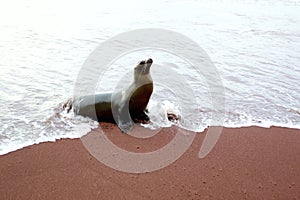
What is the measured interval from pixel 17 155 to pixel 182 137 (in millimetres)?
1839

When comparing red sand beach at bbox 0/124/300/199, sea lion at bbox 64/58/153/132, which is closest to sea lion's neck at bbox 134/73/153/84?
sea lion at bbox 64/58/153/132

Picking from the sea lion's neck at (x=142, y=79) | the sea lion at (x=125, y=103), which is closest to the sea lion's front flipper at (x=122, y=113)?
the sea lion at (x=125, y=103)

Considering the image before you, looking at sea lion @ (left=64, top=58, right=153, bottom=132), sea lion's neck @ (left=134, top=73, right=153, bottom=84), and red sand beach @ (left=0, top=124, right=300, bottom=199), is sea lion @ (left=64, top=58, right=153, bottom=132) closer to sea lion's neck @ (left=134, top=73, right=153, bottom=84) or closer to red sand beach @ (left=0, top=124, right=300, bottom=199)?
sea lion's neck @ (left=134, top=73, right=153, bottom=84)

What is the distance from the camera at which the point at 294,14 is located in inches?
663

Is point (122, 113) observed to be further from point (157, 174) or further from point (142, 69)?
point (157, 174)

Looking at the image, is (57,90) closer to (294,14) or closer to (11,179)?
(11,179)

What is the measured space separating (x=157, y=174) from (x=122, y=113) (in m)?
1.22

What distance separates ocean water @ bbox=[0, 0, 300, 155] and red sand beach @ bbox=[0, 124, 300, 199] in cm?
45

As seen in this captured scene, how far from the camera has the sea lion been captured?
4332 mm

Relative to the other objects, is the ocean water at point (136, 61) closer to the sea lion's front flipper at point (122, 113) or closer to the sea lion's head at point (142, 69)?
the sea lion's front flipper at point (122, 113)

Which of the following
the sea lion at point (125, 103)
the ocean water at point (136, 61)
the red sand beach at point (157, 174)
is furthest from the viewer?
the ocean water at point (136, 61)

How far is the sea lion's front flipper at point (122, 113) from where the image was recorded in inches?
171

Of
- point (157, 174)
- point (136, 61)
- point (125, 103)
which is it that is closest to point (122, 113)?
point (125, 103)

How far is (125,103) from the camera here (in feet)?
14.3
